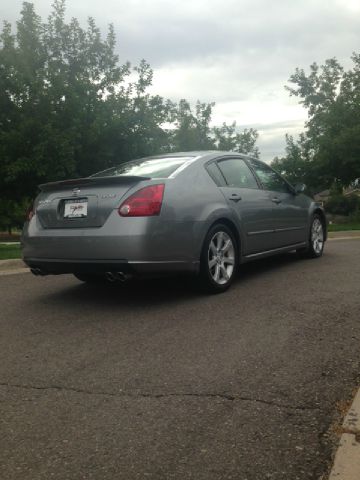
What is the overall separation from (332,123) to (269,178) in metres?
19.5

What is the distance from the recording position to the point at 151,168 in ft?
17.5

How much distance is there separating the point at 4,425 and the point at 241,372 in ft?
4.31

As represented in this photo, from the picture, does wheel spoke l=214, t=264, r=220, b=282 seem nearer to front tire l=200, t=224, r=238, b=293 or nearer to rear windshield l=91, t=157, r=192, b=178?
front tire l=200, t=224, r=238, b=293

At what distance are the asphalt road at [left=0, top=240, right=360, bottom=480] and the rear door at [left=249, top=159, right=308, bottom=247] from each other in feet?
5.00

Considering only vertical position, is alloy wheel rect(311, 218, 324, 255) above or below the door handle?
below

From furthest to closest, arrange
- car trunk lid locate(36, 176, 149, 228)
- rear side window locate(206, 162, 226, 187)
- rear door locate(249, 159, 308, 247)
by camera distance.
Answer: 1. rear door locate(249, 159, 308, 247)
2. rear side window locate(206, 162, 226, 187)
3. car trunk lid locate(36, 176, 149, 228)

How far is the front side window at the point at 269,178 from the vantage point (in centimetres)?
663

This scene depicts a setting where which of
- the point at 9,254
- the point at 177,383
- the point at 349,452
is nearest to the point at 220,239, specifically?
the point at 177,383

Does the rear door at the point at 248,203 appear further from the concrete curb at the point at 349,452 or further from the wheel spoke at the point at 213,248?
the concrete curb at the point at 349,452

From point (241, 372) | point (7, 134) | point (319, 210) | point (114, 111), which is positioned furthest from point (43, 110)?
point (241, 372)

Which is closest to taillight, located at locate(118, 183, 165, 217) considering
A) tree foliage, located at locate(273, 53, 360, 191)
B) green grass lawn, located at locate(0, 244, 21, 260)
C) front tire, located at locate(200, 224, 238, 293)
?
front tire, located at locate(200, 224, 238, 293)

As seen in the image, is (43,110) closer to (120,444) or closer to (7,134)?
(7,134)

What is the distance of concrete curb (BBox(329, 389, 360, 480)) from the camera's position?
73.9 inches

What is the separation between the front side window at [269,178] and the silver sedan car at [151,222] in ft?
1.87
